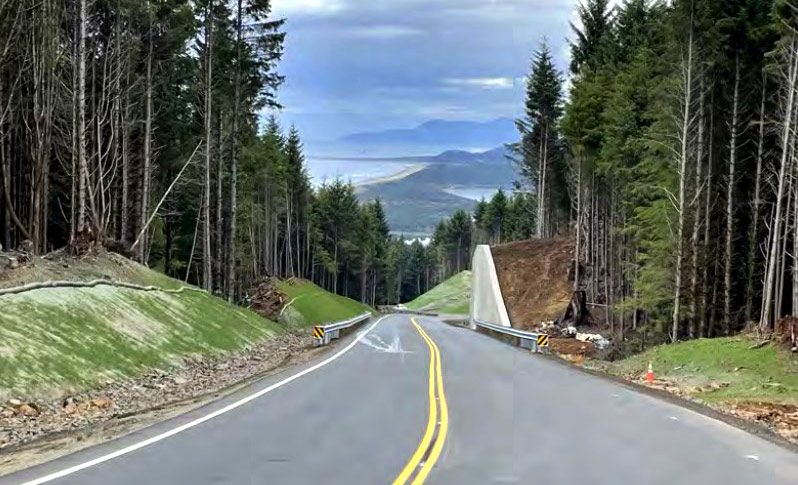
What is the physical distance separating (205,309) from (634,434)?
19.7 m

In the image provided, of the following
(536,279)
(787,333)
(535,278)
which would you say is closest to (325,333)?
(787,333)

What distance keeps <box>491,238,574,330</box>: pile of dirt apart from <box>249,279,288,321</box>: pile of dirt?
16.1 metres

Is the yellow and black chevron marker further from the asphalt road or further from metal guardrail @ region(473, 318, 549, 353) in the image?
the asphalt road

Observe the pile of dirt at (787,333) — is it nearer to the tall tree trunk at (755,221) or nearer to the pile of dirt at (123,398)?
the tall tree trunk at (755,221)

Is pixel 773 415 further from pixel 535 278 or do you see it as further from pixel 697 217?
pixel 535 278

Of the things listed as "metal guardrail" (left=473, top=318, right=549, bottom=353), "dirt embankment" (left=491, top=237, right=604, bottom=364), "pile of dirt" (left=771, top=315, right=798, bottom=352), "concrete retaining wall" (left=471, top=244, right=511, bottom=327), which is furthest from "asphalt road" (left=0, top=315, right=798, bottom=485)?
"concrete retaining wall" (left=471, top=244, right=511, bottom=327)

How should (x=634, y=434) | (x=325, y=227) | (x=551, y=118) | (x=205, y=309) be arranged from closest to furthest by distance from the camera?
(x=634, y=434)
(x=205, y=309)
(x=551, y=118)
(x=325, y=227)

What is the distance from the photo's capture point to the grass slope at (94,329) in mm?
13688

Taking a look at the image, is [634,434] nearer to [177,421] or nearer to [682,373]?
[177,421]

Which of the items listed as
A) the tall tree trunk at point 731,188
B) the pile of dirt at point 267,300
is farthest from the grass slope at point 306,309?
the tall tree trunk at point 731,188

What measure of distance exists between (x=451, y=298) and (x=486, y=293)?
5487 centimetres

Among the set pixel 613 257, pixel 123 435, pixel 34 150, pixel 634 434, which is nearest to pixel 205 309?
pixel 34 150

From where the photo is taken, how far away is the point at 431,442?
33.5 feet

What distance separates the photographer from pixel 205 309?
2800 cm
